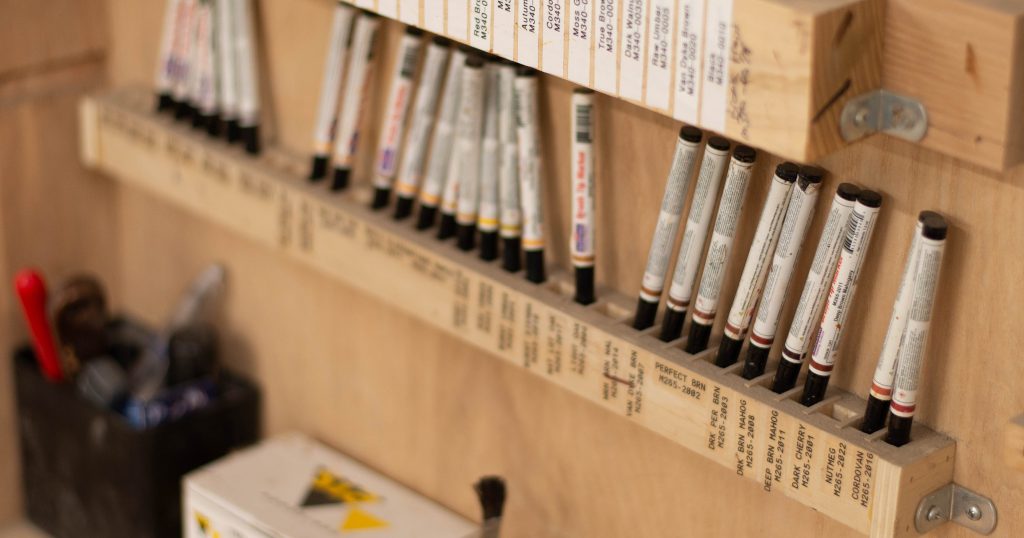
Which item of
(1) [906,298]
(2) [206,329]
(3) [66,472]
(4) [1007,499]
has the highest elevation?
(1) [906,298]

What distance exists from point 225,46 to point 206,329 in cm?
28

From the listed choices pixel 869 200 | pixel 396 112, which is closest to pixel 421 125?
pixel 396 112

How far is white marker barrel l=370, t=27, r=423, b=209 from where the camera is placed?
3.36ft

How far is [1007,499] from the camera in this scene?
0.79 meters

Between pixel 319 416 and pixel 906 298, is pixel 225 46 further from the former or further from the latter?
pixel 906 298

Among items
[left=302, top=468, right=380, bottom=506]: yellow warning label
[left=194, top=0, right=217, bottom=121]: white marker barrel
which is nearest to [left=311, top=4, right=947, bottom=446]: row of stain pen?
[left=194, top=0, right=217, bottom=121]: white marker barrel

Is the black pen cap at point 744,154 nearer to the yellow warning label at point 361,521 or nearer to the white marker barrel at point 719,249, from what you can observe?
the white marker barrel at point 719,249

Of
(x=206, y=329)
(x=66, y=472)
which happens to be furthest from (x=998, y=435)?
(x=66, y=472)

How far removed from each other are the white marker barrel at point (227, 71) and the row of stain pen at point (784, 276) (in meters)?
0.45

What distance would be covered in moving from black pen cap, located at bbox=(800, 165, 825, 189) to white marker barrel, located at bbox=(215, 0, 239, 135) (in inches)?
21.9

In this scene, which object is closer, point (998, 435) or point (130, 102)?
point (998, 435)

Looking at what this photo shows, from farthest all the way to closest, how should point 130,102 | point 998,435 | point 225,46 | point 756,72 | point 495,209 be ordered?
point 130,102 → point 225,46 → point 495,209 → point 998,435 → point 756,72

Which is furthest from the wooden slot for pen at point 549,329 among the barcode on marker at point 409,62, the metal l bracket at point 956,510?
the barcode on marker at point 409,62

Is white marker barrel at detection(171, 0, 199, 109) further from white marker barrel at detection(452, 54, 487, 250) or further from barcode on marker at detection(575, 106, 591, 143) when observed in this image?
barcode on marker at detection(575, 106, 591, 143)
